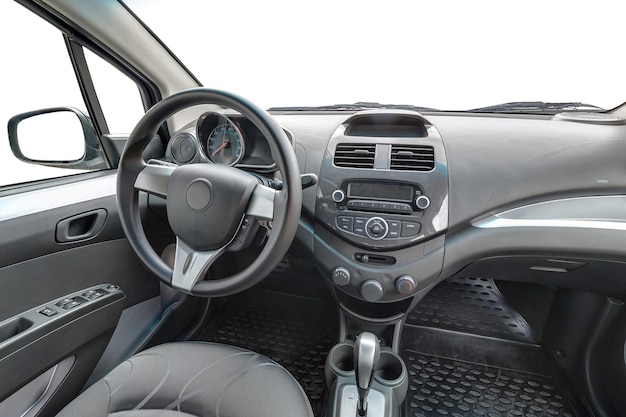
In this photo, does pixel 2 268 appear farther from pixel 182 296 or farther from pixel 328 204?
pixel 328 204

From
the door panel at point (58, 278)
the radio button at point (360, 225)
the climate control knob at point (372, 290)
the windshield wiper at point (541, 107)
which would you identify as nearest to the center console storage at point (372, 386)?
the climate control knob at point (372, 290)

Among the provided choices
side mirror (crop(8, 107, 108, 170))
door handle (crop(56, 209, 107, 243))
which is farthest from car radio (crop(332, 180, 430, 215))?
side mirror (crop(8, 107, 108, 170))

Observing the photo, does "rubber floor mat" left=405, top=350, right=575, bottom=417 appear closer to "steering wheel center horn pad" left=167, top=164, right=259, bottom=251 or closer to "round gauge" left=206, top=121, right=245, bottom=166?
"steering wheel center horn pad" left=167, top=164, right=259, bottom=251

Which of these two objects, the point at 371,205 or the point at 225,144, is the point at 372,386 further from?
the point at 225,144

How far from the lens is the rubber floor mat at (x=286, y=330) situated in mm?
1663

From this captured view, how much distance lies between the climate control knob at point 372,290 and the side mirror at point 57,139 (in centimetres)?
120

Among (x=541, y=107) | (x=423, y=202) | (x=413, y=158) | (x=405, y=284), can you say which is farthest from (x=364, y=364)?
(x=541, y=107)

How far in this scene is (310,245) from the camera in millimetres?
1381

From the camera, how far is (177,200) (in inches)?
41.6

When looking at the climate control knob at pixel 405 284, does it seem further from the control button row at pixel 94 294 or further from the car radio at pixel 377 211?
the control button row at pixel 94 294

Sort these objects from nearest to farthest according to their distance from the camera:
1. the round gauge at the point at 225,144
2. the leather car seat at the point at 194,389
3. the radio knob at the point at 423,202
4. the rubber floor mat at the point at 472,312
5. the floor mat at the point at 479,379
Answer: the leather car seat at the point at 194,389, the radio knob at the point at 423,202, the round gauge at the point at 225,144, the floor mat at the point at 479,379, the rubber floor mat at the point at 472,312

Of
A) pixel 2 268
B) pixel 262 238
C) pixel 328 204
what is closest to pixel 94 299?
pixel 2 268

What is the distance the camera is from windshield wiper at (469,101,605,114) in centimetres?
144

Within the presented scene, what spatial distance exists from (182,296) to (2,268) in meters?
0.78
